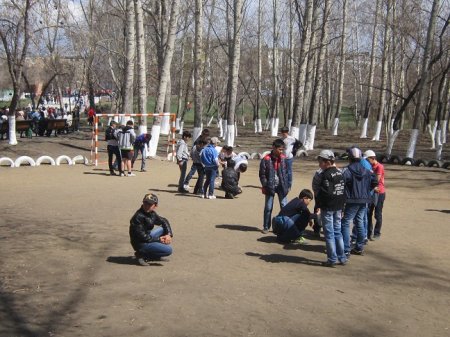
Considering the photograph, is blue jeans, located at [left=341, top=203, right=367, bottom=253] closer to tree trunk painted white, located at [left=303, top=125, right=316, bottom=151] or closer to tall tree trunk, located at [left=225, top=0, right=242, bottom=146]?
tall tree trunk, located at [left=225, top=0, right=242, bottom=146]

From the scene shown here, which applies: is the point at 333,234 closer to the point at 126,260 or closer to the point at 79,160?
the point at 126,260

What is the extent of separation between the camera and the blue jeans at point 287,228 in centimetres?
899

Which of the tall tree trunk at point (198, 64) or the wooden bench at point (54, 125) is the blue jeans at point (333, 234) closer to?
the tall tree trunk at point (198, 64)

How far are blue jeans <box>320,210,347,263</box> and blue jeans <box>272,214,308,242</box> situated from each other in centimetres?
127

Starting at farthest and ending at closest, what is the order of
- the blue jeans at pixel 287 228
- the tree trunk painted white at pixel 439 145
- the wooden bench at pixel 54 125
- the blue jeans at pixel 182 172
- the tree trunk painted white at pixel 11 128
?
the wooden bench at pixel 54 125 → the tree trunk painted white at pixel 11 128 → the tree trunk painted white at pixel 439 145 → the blue jeans at pixel 182 172 → the blue jeans at pixel 287 228

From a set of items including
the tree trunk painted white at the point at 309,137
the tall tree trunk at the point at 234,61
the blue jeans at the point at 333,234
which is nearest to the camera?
the blue jeans at the point at 333,234

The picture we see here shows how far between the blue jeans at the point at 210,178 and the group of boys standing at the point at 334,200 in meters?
3.25

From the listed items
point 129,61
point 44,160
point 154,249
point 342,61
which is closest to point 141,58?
point 129,61

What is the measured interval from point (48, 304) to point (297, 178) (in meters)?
13.1

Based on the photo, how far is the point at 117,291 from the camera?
623cm

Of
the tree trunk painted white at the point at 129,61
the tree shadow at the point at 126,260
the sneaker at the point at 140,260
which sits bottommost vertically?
the tree shadow at the point at 126,260

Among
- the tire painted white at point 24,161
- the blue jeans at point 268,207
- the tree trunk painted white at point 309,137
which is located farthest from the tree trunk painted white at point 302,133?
the blue jeans at point 268,207

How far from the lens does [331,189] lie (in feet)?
24.4

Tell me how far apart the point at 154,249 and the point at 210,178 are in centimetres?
576
